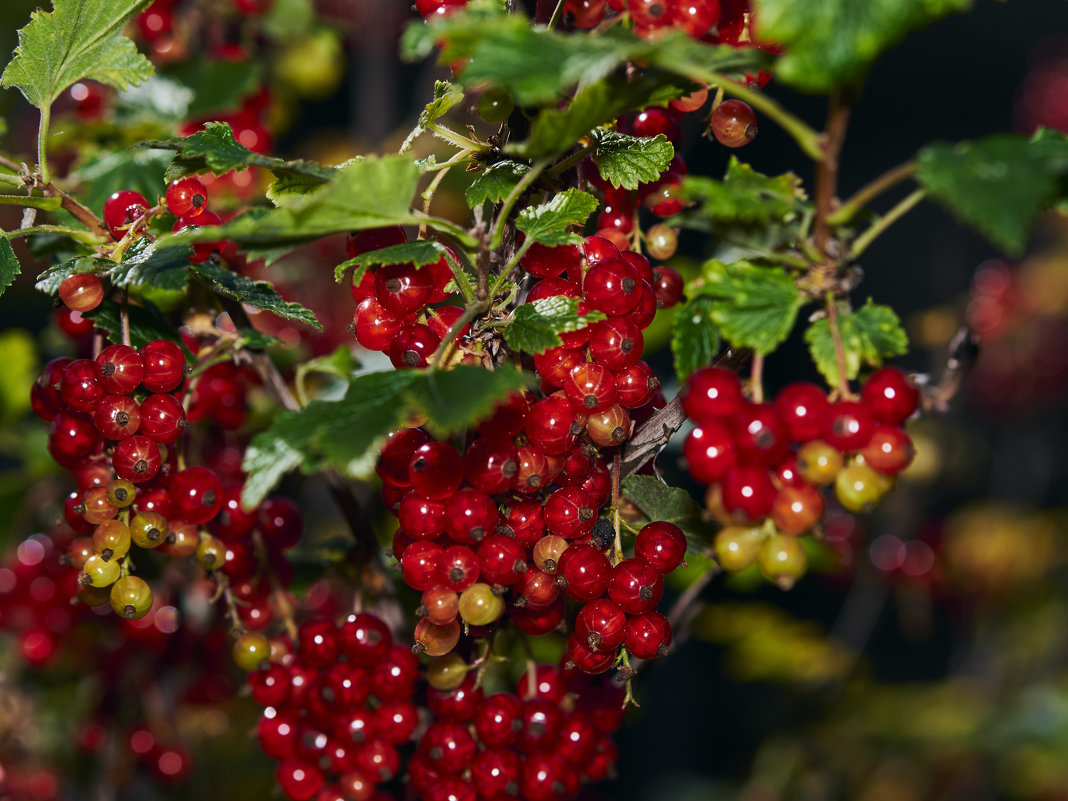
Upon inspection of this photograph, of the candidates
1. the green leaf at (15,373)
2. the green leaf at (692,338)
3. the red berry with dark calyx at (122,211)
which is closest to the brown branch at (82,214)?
the red berry with dark calyx at (122,211)

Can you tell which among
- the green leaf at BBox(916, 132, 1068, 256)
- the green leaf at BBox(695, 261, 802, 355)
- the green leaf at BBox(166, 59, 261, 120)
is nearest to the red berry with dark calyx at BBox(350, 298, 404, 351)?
the green leaf at BBox(695, 261, 802, 355)

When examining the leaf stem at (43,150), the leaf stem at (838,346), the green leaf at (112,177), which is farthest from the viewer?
the green leaf at (112,177)

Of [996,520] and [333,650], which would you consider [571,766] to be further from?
[996,520]

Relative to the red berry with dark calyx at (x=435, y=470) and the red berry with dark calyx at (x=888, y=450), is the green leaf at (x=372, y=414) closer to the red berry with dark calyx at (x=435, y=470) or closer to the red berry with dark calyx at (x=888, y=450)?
the red berry with dark calyx at (x=435, y=470)

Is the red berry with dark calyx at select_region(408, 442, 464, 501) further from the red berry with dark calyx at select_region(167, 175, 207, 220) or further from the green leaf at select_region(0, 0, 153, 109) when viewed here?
the green leaf at select_region(0, 0, 153, 109)

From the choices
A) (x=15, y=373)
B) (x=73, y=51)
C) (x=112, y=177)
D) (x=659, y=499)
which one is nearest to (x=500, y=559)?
(x=659, y=499)
